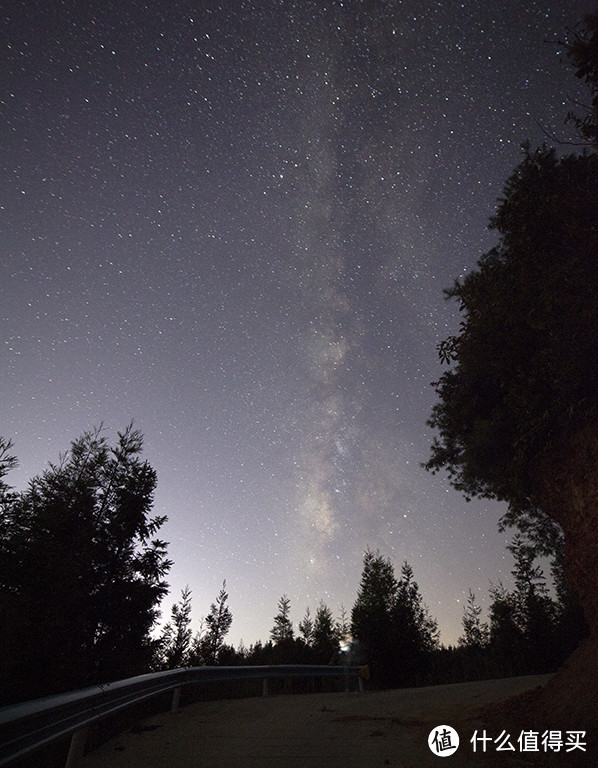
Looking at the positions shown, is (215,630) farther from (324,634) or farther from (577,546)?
(577,546)

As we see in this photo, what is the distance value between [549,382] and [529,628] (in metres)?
35.4

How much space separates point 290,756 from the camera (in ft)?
16.2

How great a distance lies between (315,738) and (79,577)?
14.7 meters

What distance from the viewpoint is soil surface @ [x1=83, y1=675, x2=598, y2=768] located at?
4.66 m

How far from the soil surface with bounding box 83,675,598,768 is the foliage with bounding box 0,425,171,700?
812 cm

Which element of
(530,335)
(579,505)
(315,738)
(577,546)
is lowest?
(315,738)

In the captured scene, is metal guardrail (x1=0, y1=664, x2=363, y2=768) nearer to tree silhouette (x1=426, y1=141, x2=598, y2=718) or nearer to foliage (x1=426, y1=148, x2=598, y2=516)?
tree silhouette (x1=426, y1=141, x2=598, y2=718)

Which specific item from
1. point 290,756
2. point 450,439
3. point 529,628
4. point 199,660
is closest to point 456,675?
point 529,628

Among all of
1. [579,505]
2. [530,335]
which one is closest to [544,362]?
[530,335]

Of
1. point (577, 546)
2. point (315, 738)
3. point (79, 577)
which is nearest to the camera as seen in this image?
point (315, 738)

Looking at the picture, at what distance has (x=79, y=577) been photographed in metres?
17.1

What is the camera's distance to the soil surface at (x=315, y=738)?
15.3ft

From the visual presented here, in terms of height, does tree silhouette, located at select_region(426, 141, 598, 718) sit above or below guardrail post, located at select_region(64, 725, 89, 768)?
above

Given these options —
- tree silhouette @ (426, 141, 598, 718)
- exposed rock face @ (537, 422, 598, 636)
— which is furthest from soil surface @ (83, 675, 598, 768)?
exposed rock face @ (537, 422, 598, 636)
